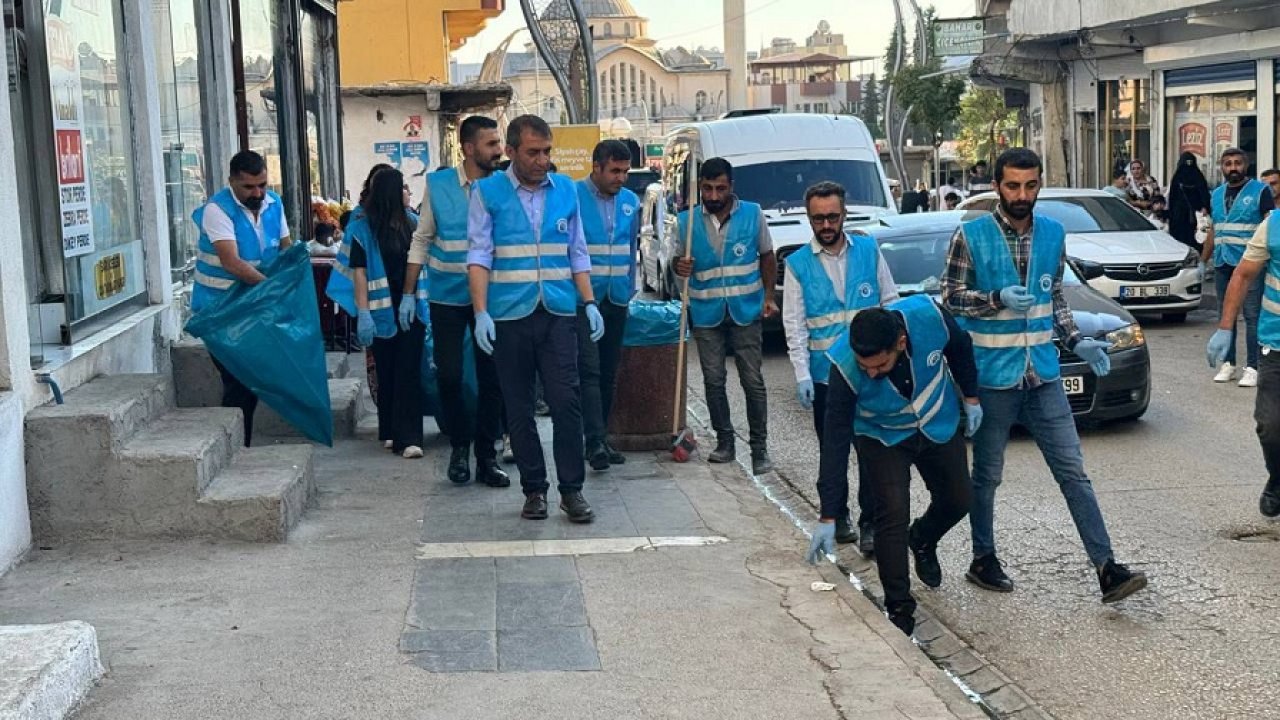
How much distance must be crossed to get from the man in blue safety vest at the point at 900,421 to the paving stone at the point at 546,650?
47.9 inches

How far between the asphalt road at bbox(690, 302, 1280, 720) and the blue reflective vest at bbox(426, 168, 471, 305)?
235cm

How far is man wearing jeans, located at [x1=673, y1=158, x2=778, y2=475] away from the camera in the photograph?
32.0 feet

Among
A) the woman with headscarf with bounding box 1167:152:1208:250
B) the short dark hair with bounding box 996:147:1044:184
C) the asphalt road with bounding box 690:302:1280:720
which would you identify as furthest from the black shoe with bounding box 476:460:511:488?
the woman with headscarf with bounding box 1167:152:1208:250

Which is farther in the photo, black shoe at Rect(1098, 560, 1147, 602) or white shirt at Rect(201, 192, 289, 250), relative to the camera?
white shirt at Rect(201, 192, 289, 250)

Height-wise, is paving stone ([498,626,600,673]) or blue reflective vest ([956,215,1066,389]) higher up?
blue reflective vest ([956,215,1066,389])

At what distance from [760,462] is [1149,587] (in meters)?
3.12

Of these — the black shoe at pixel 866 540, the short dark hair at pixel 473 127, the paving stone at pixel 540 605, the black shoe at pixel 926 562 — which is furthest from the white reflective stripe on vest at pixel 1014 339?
the short dark hair at pixel 473 127

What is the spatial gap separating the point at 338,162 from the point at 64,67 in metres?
12.0

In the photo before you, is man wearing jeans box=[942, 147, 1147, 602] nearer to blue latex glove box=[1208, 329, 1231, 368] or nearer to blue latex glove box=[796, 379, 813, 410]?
blue latex glove box=[796, 379, 813, 410]

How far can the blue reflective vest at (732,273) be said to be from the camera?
9727 millimetres

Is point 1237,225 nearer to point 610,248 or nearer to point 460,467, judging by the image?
point 610,248

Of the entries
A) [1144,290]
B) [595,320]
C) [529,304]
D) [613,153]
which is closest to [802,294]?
[595,320]

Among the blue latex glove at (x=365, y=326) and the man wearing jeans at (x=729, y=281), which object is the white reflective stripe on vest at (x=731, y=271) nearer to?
the man wearing jeans at (x=729, y=281)

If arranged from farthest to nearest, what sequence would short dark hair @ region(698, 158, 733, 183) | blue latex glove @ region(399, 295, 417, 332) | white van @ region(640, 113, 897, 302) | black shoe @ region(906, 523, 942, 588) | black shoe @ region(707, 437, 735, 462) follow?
white van @ region(640, 113, 897, 302), black shoe @ region(707, 437, 735, 462), short dark hair @ region(698, 158, 733, 183), blue latex glove @ region(399, 295, 417, 332), black shoe @ region(906, 523, 942, 588)
